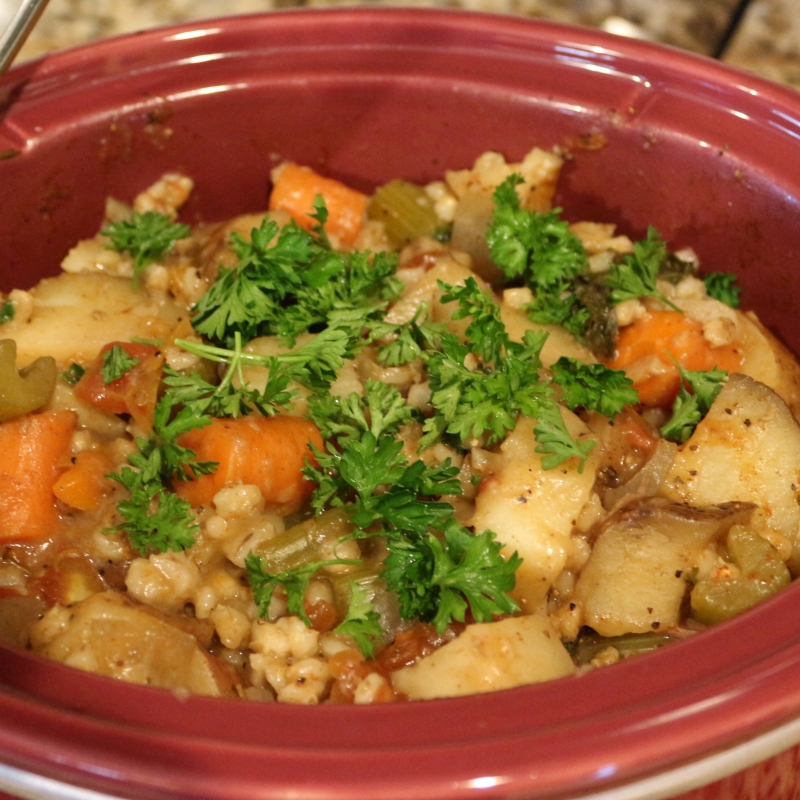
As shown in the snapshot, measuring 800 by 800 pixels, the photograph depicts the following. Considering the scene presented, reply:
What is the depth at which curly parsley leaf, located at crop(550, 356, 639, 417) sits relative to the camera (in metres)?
1.92

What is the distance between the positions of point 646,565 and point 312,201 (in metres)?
1.40

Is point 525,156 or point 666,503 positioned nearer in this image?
point 666,503

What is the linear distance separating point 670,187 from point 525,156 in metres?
0.42

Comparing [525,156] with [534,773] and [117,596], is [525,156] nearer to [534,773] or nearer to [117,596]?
[117,596]

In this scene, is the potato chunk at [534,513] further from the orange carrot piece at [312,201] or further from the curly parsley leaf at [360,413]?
the orange carrot piece at [312,201]

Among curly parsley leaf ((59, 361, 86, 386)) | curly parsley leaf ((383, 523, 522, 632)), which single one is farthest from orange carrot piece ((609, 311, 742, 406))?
curly parsley leaf ((59, 361, 86, 386))

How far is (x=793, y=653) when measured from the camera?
1.27m

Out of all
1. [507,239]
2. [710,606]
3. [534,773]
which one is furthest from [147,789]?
[507,239]

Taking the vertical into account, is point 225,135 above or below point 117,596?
above

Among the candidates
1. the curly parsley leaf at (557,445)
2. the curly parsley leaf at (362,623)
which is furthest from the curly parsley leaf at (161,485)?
the curly parsley leaf at (557,445)

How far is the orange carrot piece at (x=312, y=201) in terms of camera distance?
2525 mm

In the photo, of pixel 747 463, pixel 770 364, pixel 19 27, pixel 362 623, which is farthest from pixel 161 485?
pixel 770 364

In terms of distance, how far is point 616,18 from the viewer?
13.4ft

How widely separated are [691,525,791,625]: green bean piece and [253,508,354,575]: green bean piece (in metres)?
0.69
